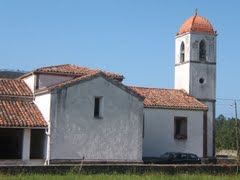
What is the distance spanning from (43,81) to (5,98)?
9.76ft

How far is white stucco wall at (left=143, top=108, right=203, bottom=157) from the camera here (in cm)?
4025

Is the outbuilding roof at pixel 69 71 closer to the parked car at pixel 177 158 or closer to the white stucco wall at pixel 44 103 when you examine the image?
the white stucco wall at pixel 44 103

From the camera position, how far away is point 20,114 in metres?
33.2

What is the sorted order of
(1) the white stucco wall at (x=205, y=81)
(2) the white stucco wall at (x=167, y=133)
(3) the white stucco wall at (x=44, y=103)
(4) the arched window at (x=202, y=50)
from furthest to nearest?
1. (4) the arched window at (x=202, y=50)
2. (1) the white stucco wall at (x=205, y=81)
3. (2) the white stucco wall at (x=167, y=133)
4. (3) the white stucco wall at (x=44, y=103)

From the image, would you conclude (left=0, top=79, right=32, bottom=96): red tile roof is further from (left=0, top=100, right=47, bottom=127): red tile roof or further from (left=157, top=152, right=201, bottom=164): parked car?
(left=157, top=152, right=201, bottom=164): parked car

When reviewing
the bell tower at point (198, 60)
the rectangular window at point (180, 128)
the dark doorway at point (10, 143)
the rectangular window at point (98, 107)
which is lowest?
the dark doorway at point (10, 143)

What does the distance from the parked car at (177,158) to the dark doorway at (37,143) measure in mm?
8546

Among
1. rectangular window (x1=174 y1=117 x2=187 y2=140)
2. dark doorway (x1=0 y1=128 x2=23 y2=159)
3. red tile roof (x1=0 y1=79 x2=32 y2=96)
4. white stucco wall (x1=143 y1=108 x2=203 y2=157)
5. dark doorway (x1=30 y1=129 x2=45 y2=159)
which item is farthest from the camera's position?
rectangular window (x1=174 y1=117 x2=187 y2=140)

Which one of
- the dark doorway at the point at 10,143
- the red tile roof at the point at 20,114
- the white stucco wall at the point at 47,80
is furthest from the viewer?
the white stucco wall at the point at 47,80

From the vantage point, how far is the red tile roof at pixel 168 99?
40656 millimetres

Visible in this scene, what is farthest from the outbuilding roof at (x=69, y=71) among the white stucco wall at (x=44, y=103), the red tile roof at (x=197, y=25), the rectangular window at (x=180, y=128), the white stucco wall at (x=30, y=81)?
the red tile roof at (x=197, y=25)

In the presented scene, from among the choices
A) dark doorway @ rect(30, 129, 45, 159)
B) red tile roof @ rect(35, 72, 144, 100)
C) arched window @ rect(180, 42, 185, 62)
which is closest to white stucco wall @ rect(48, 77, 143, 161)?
red tile roof @ rect(35, 72, 144, 100)

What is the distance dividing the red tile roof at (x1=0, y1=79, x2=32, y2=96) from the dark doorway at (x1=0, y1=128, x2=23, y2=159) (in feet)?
8.07

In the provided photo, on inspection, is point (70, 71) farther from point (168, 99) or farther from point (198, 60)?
point (198, 60)
